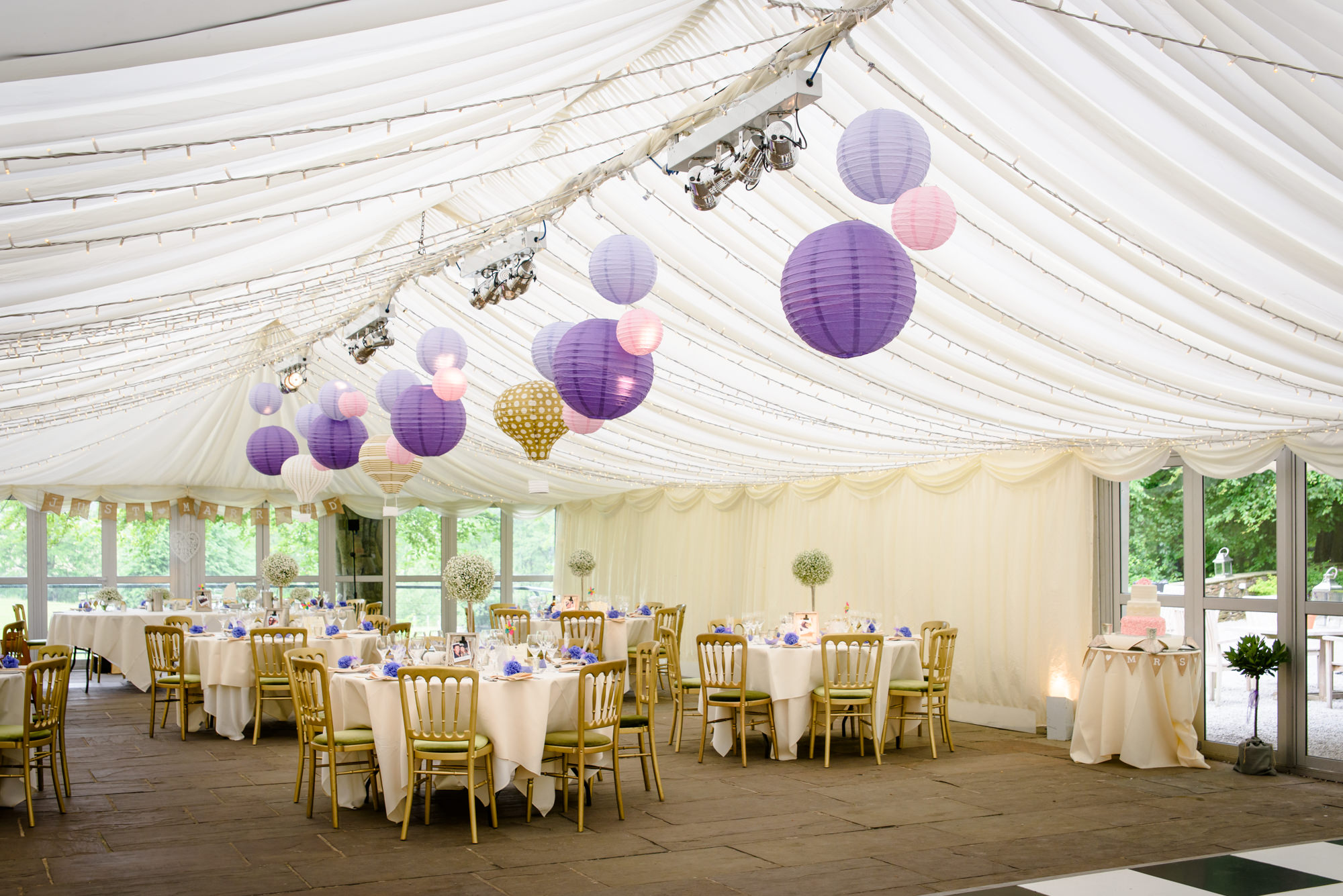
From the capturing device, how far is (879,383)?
23.5 feet

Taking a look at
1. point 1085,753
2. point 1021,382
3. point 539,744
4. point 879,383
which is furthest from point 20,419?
point 1085,753

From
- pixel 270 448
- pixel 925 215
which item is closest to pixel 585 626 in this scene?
pixel 270 448

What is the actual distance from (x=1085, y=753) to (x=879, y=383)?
3229 millimetres

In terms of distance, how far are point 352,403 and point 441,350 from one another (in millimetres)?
1419

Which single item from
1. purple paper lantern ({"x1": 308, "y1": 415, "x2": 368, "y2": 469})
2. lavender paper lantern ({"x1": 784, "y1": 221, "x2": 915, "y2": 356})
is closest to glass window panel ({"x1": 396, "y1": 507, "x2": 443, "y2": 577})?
purple paper lantern ({"x1": 308, "y1": 415, "x2": 368, "y2": 469})

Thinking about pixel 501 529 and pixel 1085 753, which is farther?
pixel 501 529

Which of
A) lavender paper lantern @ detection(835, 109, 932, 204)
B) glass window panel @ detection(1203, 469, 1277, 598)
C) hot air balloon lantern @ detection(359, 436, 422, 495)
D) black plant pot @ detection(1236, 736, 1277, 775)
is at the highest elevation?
lavender paper lantern @ detection(835, 109, 932, 204)

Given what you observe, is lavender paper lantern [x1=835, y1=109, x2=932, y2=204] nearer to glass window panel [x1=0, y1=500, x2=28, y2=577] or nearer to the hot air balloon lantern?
the hot air balloon lantern

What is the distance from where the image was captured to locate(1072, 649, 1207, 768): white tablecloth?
760 centimetres

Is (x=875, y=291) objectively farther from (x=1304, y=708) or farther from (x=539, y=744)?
(x=1304, y=708)

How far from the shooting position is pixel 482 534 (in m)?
16.8

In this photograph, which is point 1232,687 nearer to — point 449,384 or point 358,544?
point 449,384

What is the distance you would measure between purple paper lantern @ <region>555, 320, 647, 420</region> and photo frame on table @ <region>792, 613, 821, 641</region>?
146 inches

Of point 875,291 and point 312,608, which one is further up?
point 875,291
